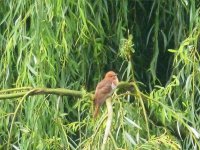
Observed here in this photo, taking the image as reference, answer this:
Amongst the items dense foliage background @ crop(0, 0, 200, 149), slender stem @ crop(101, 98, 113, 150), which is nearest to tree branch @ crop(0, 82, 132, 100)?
dense foliage background @ crop(0, 0, 200, 149)

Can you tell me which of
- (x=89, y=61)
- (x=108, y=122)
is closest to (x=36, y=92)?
(x=108, y=122)

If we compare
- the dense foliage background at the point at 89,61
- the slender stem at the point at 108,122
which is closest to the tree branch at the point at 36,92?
the dense foliage background at the point at 89,61

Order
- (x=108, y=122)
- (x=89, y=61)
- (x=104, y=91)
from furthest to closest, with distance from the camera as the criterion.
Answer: (x=89, y=61) < (x=104, y=91) < (x=108, y=122)

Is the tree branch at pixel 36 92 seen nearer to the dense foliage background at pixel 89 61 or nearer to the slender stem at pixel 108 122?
the dense foliage background at pixel 89 61

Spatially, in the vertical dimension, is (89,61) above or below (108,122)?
above

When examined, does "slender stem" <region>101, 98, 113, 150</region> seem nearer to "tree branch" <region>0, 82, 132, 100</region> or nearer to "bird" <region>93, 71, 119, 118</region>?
"bird" <region>93, 71, 119, 118</region>

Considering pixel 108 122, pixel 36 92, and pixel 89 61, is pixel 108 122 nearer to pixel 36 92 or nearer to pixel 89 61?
pixel 36 92

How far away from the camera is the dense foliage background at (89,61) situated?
3.47 meters

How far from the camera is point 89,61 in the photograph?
384 cm

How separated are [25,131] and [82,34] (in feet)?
1.74

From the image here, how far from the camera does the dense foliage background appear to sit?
3.47 meters

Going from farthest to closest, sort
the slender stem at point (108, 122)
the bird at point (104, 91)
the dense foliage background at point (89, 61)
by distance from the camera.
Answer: the dense foliage background at point (89, 61), the bird at point (104, 91), the slender stem at point (108, 122)

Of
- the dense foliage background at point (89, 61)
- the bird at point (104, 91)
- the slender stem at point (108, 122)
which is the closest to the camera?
the slender stem at point (108, 122)

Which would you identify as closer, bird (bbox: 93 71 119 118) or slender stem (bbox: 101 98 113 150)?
slender stem (bbox: 101 98 113 150)
